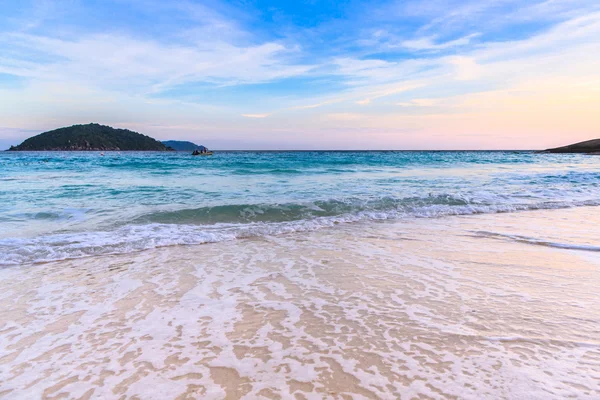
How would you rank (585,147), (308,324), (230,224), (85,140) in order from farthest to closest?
(85,140), (585,147), (230,224), (308,324)

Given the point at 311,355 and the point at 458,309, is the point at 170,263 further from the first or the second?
the point at 458,309

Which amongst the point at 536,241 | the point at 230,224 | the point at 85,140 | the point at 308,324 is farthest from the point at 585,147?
the point at 85,140

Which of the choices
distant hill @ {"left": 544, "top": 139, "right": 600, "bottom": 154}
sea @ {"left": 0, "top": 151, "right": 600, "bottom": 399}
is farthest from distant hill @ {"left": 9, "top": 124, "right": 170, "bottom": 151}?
sea @ {"left": 0, "top": 151, "right": 600, "bottom": 399}

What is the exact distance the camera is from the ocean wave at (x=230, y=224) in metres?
5.29

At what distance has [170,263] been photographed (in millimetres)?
4684

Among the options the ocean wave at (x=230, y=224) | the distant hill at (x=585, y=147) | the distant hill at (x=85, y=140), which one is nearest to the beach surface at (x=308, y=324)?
the ocean wave at (x=230, y=224)

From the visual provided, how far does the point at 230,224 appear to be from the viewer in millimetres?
7418

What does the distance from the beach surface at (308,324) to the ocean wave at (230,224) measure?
1.50 ft

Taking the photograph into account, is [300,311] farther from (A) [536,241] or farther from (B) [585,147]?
(B) [585,147]

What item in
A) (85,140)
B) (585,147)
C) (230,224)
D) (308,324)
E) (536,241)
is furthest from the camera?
(85,140)

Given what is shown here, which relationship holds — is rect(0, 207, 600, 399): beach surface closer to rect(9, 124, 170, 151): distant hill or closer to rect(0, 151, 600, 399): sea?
rect(0, 151, 600, 399): sea

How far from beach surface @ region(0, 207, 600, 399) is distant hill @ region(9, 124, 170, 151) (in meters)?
116

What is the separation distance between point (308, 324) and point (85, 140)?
12050 cm

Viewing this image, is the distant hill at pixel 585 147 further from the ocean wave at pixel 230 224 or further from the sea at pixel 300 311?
the sea at pixel 300 311
